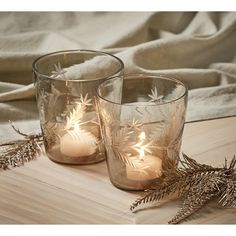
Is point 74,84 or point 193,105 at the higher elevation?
point 74,84

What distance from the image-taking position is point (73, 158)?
4.02 ft

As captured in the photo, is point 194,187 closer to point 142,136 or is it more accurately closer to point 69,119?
point 142,136

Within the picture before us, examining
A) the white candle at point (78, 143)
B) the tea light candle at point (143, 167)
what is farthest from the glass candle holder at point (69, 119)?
the tea light candle at point (143, 167)

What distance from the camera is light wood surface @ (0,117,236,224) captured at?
3.48ft

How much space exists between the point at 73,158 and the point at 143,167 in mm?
168

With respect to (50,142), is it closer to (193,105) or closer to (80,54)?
(80,54)

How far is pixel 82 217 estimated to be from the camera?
106 centimetres

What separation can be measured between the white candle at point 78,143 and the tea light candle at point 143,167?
130 mm

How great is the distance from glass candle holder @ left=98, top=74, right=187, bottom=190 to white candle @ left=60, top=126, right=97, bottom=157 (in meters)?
0.10

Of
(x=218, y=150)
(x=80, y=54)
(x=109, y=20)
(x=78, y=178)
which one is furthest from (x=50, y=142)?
(x=109, y=20)

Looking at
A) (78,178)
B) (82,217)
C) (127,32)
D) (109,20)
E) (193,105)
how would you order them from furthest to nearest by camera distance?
(109,20) → (127,32) → (193,105) → (78,178) → (82,217)

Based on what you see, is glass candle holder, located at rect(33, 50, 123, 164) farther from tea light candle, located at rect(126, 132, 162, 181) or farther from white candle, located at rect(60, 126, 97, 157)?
tea light candle, located at rect(126, 132, 162, 181)

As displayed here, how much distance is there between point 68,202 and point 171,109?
9.1 inches

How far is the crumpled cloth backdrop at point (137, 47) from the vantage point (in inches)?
57.7
